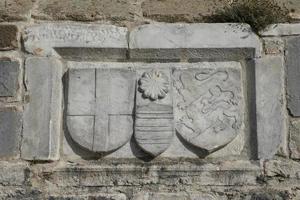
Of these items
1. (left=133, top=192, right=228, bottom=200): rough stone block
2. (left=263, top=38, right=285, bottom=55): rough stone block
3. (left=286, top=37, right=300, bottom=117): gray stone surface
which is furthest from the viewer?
(left=263, top=38, right=285, bottom=55): rough stone block

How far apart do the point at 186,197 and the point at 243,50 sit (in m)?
1.01

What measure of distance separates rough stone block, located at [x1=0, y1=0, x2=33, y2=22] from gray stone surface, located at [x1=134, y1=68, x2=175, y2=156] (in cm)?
88

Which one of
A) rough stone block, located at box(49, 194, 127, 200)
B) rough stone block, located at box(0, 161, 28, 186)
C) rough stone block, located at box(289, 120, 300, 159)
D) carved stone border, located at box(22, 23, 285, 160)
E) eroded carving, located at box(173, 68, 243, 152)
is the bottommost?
rough stone block, located at box(49, 194, 127, 200)

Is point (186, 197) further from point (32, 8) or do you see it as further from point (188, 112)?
point (32, 8)

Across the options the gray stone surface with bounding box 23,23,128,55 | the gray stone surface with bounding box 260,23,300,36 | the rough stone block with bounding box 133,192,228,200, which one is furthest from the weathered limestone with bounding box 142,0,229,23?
the rough stone block with bounding box 133,192,228,200

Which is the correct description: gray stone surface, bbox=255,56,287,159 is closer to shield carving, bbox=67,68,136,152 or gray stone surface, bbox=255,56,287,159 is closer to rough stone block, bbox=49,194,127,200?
shield carving, bbox=67,68,136,152

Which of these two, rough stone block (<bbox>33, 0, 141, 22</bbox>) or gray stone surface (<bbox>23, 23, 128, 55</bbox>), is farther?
rough stone block (<bbox>33, 0, 141, 22</bbox>)

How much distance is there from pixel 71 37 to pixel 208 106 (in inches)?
38.8

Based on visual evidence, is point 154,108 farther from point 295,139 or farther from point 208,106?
point 295,139

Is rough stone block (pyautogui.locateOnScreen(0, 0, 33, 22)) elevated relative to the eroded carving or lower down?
elevated

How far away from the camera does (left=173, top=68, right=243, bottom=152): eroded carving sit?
3.71 m

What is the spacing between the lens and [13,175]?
3.66 meters

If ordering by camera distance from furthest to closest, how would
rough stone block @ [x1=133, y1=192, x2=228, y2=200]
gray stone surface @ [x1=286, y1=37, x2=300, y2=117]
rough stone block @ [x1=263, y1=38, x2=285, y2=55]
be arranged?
rough stone block @ [x1=263, y1=38, x2=285, y2=55], gray stone surface @ [x1=286, y1=37, x2=300, y2=117], rough stone block @ [x1=133, y1=192, x2=228, y2=200]

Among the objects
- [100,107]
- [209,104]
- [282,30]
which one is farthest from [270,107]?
[100,107]
